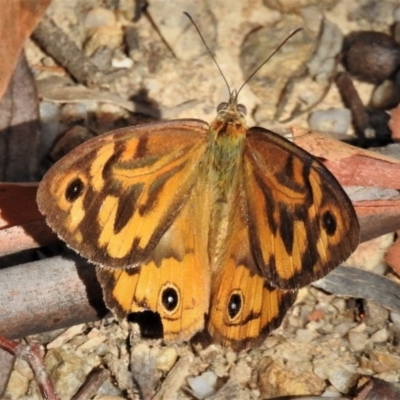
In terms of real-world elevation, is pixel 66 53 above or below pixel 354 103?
above

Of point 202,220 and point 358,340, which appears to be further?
point 358,340

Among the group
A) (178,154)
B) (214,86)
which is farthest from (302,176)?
(214,86)

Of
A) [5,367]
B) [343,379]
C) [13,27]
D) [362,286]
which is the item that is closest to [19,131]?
[13,27]

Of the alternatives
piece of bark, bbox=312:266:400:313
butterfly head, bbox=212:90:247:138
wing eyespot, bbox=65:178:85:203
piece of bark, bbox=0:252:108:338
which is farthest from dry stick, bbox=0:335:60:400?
piece of bark, bbox=312:266:400:313

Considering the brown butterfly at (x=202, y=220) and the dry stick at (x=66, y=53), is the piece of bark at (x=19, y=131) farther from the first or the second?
the brown butterfly at (x=202, y=220)

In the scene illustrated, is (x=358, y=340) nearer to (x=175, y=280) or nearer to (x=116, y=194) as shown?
(x=175, y=280)

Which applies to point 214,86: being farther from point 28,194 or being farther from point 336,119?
point 28,194

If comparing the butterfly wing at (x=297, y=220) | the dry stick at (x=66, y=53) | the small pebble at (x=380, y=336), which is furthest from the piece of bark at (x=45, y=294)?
the dry stick at (x=66, y=53)
